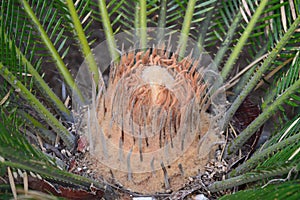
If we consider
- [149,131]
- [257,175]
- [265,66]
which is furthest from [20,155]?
[265,66]

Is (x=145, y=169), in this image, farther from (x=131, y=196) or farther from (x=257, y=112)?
(x=257, y=112)

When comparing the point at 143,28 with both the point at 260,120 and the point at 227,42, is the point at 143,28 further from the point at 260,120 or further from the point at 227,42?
the point at 260,120

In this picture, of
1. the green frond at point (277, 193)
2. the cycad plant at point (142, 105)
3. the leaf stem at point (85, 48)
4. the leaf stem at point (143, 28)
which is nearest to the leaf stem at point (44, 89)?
the cycad plant at point (142, 105)

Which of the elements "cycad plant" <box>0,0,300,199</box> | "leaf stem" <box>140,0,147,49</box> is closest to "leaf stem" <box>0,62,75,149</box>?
"cycad plant" <box>0,0,300,199</box>

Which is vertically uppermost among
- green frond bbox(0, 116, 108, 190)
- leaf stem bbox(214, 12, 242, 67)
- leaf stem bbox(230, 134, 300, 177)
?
leaf stem bbox(214, 12, 242, 67)

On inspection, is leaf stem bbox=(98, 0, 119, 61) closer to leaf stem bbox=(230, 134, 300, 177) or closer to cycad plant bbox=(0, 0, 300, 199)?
cycad plant bbox=(0, 0, 300, 199)

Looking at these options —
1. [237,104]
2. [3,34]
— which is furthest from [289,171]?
[3,34]

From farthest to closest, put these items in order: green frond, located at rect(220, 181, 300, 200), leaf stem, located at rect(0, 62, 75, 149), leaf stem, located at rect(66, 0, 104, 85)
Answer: leaf stem, located at rect(66, 0, 104, 85)
leaf stem, located at rect(0, 62, 75, 149)
green frond, located at rect(220, 181, 300, 200)

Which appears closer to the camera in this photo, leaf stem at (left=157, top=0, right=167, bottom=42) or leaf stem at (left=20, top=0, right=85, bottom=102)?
leaf stem at (left=20, top=0, right=85, bottom=102)

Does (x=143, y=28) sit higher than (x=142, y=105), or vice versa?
(x=143, y=28)
